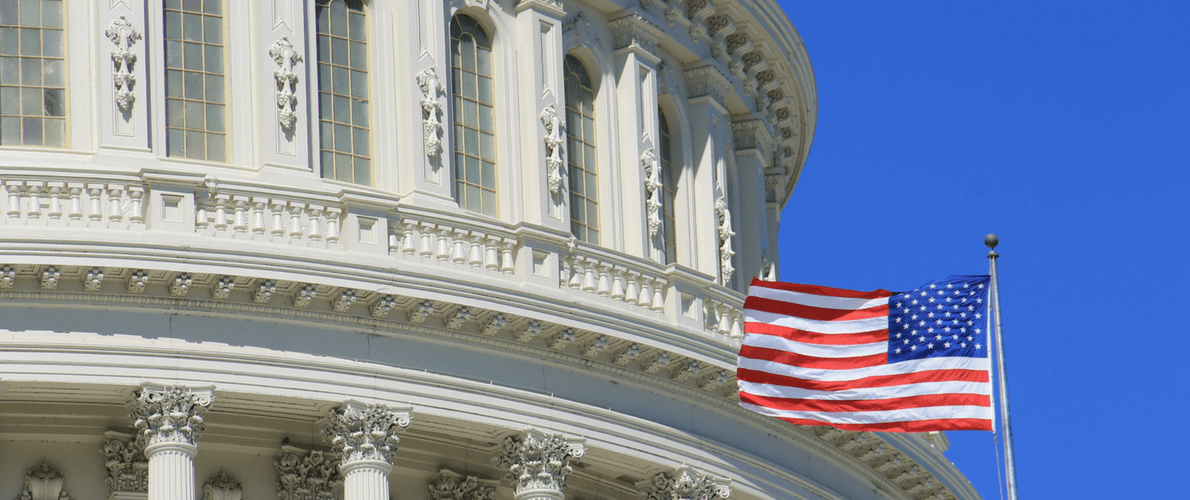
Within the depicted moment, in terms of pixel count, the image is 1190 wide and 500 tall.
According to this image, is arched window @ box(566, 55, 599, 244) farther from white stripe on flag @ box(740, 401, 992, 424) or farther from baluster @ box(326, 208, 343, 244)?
white stripe on flag @ box(740, 401, 992, 424)

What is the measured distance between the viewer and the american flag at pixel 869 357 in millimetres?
35781

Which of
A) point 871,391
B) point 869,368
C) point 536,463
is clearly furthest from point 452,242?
point 871,391

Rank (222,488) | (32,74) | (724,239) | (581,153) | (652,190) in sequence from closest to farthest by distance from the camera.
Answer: (222,488) < (32,74) < (581,153) < (652,190) < (724,239)

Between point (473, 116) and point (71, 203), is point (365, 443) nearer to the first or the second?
point (71, 203)

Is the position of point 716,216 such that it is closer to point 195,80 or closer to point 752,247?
point 752,247

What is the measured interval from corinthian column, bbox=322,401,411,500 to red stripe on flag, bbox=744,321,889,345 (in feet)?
16.9

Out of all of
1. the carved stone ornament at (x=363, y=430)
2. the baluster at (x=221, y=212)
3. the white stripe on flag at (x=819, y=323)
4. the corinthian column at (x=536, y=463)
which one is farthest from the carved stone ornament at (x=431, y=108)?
the white stripe on flag at (x=819, y=323)

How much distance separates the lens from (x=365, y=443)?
3734 cm

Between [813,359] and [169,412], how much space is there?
8.84m

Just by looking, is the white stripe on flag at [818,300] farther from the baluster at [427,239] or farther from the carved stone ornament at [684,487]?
the baluster at [427,239]

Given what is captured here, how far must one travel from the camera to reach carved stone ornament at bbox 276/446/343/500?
3888 cm

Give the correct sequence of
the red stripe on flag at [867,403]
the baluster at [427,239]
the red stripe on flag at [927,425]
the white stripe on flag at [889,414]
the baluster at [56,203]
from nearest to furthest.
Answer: the red stripe on flag at [927,425], the white stripe on flag at [889,414], the red stripe on flag at [867,403], the baluster at [56,203], the baluster at [427,239]

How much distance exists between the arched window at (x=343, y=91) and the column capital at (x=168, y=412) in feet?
18.1

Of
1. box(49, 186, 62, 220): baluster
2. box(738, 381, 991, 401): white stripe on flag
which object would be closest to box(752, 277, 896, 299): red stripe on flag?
box(738, 381, 991, 401): white stripe on flag
